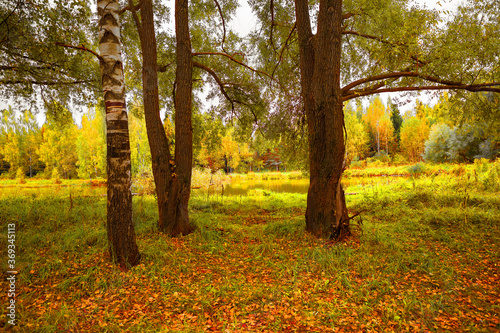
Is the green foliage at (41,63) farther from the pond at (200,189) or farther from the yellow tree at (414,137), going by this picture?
the yellow tree at (414,137)

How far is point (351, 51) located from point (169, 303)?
26.3ft

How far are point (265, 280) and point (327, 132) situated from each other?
119 inches

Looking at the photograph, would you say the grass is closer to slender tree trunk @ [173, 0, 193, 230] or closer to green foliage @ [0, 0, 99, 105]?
slender tree trunk @ [173, 0, 193, 230]

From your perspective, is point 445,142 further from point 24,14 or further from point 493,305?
point 24,14

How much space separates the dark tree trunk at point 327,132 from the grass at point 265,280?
1.65ft

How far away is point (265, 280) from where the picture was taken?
11.8 feet

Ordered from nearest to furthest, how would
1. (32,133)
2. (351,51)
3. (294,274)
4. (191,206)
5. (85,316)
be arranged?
(85,316), (294,274), (351,51), (191,206), (32,133)

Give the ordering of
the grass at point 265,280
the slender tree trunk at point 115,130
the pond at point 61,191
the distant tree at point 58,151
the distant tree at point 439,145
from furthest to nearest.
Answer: the distant tree at point 58,151 < the distant tree at point 439,145 < the pond at point 61,191 < the slender tree trunk at point 115,130 < the grass at point 265,280

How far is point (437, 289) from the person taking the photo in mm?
3170

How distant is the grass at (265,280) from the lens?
259cm

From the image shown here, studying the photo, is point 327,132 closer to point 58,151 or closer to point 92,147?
point 92,147

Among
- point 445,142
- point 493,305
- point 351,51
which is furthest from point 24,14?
point 445,142

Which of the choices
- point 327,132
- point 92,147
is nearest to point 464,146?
point 327,132

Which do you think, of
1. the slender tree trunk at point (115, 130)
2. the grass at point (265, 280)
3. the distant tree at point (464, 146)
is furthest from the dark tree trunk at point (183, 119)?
the distant tree at point (464, 146)
